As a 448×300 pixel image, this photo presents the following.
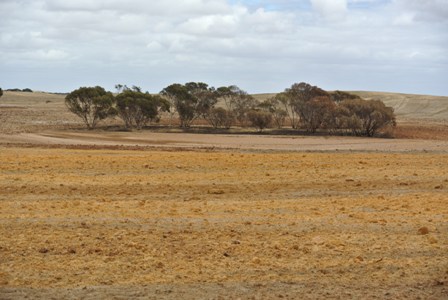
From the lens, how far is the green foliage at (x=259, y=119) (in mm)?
71438

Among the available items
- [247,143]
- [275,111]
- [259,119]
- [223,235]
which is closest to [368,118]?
[259,119]

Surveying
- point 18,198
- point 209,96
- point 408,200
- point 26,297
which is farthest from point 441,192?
point 209,96

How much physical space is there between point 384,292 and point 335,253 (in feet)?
5.30

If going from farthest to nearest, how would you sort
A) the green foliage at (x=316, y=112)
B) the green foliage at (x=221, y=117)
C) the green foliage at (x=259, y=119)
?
the green foliage at (x=221, y=117) → the green foliage at (x=259, y=119) → the green foliage at (x=316, y=112)

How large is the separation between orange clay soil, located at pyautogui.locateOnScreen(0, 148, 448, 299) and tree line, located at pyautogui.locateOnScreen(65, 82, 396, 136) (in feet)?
159

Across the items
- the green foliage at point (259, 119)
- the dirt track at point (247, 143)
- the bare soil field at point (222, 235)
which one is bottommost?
the dirt track at point (247, 143)

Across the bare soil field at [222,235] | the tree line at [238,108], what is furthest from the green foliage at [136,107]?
the bare soil field at [222,235]

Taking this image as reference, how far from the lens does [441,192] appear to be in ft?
50.4

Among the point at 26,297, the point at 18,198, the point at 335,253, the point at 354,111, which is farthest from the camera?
the point at 354,111

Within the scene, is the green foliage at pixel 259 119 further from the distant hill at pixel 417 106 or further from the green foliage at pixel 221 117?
the distant hill at pixel 417 106

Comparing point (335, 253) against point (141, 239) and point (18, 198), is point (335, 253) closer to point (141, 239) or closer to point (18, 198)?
point (141, 239)

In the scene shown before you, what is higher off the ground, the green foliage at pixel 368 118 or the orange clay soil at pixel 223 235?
the green foliage at pixel 368 118

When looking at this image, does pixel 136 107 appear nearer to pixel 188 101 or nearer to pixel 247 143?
pixel 188 101

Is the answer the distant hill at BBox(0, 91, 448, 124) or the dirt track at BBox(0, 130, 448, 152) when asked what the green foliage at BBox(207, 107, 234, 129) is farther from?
the distant hill at BBox(0, 91, 448, 124)
